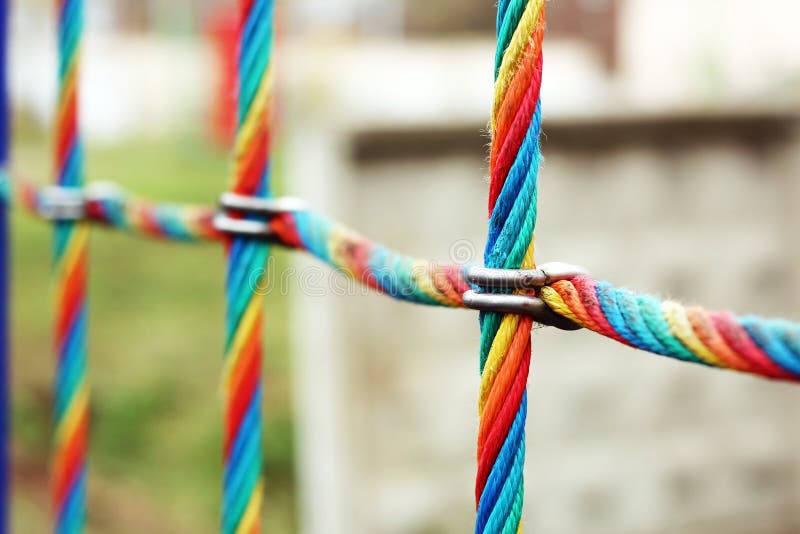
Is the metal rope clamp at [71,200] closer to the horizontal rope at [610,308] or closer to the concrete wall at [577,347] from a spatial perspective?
the horizontal rope at [610,308]

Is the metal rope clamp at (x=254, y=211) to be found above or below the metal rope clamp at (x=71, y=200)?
below

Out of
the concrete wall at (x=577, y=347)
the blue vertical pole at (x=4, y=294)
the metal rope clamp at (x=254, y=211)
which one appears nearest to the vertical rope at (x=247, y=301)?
the metal rope clamp at (x=254, y=211)

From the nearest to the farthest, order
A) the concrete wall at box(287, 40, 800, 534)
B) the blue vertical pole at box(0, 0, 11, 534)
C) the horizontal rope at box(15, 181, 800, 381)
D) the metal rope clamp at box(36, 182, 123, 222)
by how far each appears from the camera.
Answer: the horizontal rope at box(15, 181, 800, 381)
the metal rope clamp at box(36, 182, 123, 222)
the blue vertical pole at box(0, 0, 11, 534)
the concrete wall at box(287, 40, 800, 534)

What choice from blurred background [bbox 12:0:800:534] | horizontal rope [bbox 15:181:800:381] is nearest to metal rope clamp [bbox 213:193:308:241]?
horizontal rope [bbox 15:181:800:381]

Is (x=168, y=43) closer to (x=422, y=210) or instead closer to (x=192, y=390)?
(x=192, y=390)

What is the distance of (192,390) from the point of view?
215 cm

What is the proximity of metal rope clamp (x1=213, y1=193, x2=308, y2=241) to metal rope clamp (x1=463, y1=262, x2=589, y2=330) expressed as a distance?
0.18 meters

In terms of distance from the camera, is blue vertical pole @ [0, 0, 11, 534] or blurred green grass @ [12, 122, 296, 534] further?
blurred green grass @ [12, 122, 296, 534]

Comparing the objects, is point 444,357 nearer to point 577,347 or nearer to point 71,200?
point 577,347

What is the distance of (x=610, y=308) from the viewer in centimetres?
32

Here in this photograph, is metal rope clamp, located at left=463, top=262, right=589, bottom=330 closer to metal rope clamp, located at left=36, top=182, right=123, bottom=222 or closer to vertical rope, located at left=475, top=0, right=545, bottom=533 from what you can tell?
vertical rope, located at left=475, top=0, right=545, bottom=533

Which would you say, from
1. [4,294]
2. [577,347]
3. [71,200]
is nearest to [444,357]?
[577,347]

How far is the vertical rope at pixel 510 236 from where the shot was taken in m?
0.34

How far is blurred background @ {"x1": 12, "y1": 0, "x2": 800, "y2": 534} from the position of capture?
1.42 metres
